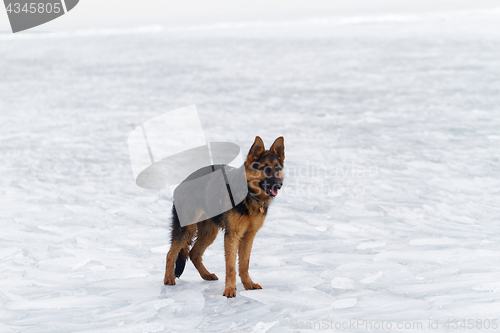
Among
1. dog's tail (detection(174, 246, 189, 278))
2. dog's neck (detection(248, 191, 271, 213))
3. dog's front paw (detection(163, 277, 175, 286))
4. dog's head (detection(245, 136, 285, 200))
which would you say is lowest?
dog's front paw (detection(163, 277, 175, 286))

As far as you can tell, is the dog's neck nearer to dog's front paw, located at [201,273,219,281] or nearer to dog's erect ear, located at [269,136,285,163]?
dog's erect ear, located at [269,136,285,163]

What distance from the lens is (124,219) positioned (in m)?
6.52

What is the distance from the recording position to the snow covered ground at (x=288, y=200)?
12.6ft

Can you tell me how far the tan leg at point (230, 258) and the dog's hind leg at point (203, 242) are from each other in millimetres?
380

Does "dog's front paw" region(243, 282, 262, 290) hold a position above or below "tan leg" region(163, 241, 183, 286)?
below

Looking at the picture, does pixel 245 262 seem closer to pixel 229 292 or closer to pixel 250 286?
pixel 250 286

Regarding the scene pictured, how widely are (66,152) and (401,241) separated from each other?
25.2 feet

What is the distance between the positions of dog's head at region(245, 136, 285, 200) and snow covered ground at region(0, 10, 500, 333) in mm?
984

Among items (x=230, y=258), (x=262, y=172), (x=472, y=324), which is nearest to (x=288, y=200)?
(x=230, y=258)

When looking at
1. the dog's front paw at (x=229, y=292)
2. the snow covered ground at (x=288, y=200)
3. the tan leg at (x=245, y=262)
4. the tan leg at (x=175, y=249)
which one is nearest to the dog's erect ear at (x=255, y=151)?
the tan leg at (x=245, y=262)

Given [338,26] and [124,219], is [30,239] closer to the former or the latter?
[124,219]

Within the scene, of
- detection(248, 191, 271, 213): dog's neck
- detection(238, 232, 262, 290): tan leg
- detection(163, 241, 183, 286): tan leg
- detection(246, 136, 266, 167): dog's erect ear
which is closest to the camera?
detection(246, 136, 266, 167): dog's erect ear

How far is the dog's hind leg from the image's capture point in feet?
14.2

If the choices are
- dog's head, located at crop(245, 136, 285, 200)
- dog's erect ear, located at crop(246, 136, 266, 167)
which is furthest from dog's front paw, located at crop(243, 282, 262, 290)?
dog's erect ear, located at crop(246, 136, 266, 167)
